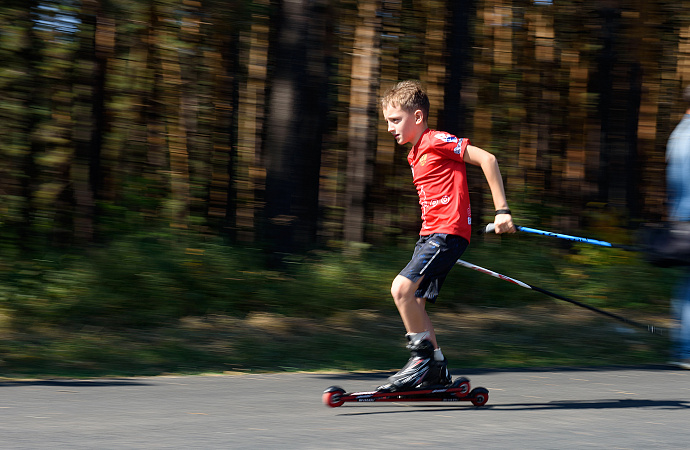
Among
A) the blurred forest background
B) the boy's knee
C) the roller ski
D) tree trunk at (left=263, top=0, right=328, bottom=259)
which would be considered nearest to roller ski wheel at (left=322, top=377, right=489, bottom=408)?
the roller ski

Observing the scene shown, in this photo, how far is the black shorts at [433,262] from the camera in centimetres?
514

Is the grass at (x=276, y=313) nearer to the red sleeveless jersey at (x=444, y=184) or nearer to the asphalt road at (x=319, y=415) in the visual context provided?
the asphalt road at (x=319, y=415)

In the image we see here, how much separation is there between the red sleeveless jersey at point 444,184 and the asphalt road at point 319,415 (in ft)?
3.65

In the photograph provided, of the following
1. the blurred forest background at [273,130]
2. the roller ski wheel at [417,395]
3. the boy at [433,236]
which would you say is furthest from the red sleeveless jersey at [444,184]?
the blurred forest background at [273,130]

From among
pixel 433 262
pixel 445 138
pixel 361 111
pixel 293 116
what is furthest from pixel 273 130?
pixel 433 262

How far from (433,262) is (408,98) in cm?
105

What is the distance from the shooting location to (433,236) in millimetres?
5219

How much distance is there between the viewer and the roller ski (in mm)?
5074

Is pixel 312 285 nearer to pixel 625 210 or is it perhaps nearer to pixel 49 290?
pixel 49 290

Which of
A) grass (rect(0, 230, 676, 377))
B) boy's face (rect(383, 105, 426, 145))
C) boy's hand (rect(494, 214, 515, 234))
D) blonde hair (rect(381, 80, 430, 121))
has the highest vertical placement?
blonde hair (rect(381, 80, 430, 121))

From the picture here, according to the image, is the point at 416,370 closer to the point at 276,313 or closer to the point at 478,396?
the point at 478,396

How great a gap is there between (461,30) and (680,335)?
18.5ft

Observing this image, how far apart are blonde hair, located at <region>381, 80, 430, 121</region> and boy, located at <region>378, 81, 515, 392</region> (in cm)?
7

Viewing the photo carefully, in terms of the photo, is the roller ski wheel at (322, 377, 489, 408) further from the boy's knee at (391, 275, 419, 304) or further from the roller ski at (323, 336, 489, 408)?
the boy's knee at (391, 275, 419, 304)
